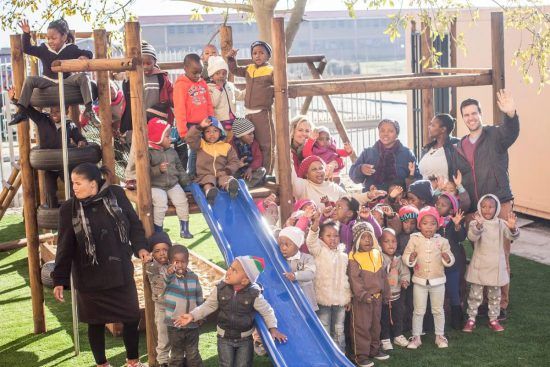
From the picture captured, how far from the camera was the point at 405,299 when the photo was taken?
30.7 ft

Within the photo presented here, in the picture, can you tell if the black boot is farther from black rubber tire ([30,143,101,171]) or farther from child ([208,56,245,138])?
black rubber tire ([30,143,101,171])

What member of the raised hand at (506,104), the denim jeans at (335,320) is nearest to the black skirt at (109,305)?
the denim jeans at (335,320)

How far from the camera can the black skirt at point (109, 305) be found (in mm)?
7887

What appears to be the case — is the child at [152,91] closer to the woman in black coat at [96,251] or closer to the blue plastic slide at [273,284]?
the blue plastic slide at [273,284]

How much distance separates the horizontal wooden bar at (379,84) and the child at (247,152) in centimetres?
93

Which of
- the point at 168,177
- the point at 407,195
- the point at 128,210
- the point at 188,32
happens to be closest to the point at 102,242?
the point at 128,210

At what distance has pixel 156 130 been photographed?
9094 millimetres

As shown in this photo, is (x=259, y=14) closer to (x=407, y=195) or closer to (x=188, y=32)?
(x=407, y=195)

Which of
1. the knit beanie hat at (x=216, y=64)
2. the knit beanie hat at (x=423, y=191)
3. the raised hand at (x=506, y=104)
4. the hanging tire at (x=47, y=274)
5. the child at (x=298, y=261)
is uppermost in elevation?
the knit beanie hat at (x=216, y=64)

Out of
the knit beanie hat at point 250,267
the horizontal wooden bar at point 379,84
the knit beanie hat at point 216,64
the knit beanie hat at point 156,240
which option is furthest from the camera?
the knit beanie hat at point 216,64

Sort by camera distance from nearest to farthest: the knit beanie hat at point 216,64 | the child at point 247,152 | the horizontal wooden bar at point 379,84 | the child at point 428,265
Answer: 1. the child at point 428,265
2. the horizontal wooden bar at point 379,84
3. the child at point 247,152
4. the knit beanie hat at point 216,64

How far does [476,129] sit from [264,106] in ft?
7.53

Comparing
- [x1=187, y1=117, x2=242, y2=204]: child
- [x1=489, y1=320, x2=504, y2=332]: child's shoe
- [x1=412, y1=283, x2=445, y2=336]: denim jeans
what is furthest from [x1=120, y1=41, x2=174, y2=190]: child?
[x1=489, y1=320, x2=504, y2=332]: child's shoe

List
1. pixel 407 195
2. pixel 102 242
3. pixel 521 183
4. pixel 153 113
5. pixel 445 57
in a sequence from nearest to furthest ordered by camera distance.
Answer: pixel 102 242
pixel 407 195
pixel 153 113
pixel 521 183
pixel 445 57
